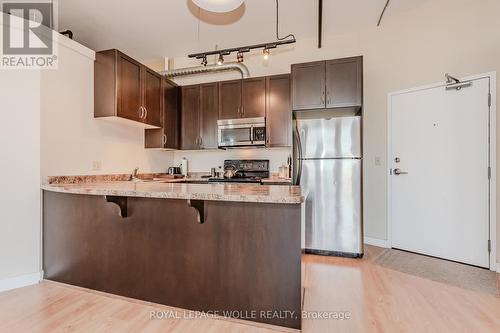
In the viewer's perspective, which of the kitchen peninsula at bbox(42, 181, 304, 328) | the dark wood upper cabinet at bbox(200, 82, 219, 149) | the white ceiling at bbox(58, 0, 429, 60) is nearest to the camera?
the kitchen peninsula at bbox(42, 181, 304, 328)

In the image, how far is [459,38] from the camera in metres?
2.87

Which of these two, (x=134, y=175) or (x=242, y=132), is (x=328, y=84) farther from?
(x=134, y=175)

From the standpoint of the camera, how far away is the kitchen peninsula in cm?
166

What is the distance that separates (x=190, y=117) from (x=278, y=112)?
4.67 ft

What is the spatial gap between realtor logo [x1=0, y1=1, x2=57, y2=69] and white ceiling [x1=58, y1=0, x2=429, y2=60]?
0.46m

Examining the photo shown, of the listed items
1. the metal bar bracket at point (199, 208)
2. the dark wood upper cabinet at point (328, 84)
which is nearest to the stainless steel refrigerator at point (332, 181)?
the dark wood upper cabinet at point (328, 84)

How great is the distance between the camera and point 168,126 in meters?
3.88

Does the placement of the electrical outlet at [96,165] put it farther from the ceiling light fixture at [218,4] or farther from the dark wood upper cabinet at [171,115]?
the ceiling light fixture at [218,4]

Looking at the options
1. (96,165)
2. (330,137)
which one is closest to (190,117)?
(96,165)

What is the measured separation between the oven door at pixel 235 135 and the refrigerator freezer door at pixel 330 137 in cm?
74

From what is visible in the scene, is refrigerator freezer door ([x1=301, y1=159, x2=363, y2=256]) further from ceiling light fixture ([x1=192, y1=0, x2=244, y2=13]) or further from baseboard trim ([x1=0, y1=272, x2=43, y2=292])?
baseboard trim ([x1=0, y1=272, x2=43, y2=292])

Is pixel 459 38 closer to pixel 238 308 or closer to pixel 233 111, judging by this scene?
pixel 233 111

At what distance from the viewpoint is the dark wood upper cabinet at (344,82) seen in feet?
9.96

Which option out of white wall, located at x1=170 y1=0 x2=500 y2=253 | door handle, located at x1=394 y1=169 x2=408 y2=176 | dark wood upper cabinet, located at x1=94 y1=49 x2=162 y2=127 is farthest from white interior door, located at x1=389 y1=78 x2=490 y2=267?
dark wood upper cabinet, located at x1=94 y1=49 x2=162 y2=127
